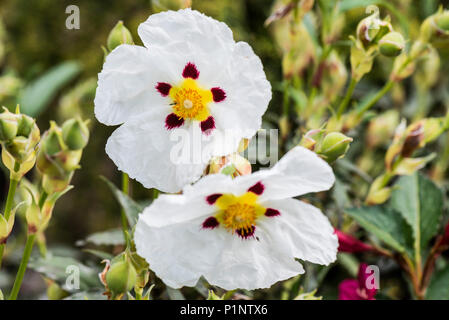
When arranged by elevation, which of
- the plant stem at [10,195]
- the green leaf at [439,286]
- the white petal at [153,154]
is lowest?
the green leaf at [439,286]

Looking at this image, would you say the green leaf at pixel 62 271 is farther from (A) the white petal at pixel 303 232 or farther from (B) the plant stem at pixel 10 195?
(A) the white petal at pixel 303 232

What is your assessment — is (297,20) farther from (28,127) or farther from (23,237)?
(23,237)

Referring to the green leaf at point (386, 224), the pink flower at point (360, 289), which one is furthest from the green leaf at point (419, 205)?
the pink flower at point (360, 289)

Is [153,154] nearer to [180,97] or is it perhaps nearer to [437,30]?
[180,97]

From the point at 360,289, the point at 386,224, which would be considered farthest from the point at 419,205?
the point at 360,289

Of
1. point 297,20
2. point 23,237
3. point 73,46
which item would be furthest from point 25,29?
point 297,20
